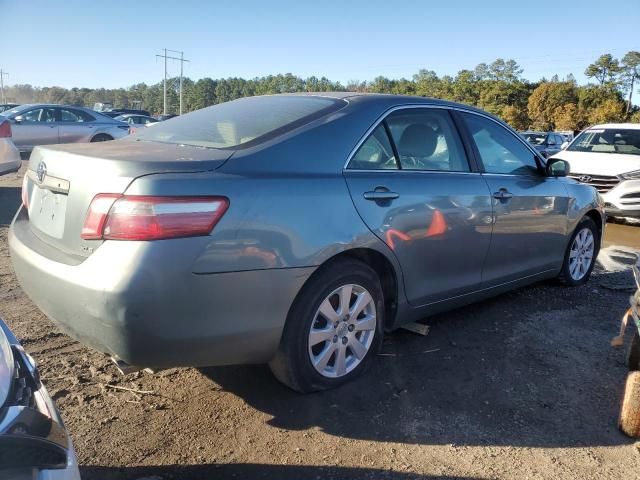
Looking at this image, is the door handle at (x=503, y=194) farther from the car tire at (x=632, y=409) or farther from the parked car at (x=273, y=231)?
the car tire at (x=632, y=409)

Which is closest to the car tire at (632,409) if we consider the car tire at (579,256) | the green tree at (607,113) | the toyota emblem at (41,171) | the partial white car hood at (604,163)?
the car tire at (579,256)

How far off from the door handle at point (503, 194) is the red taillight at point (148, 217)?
7.29 feet

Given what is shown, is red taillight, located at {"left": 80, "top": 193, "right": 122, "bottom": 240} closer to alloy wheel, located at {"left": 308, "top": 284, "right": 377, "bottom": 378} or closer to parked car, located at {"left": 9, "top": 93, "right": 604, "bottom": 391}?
parked car, located at {"left": 9, "top": 93, "right": 604, "bottom": 391}

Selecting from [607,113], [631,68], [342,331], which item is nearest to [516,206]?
[342,331]

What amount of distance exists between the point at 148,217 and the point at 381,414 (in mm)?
1559

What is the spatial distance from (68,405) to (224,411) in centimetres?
80

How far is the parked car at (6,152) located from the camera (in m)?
8.14

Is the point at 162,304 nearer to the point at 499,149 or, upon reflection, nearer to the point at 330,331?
the point at 330,331

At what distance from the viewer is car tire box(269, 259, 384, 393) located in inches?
107

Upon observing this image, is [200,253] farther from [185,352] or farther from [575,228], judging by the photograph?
[575,228]

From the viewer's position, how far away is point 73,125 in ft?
46.4

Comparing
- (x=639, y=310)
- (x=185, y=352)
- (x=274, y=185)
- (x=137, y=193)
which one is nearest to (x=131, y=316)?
(x=185, y=352)

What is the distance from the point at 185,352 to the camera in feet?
7.80

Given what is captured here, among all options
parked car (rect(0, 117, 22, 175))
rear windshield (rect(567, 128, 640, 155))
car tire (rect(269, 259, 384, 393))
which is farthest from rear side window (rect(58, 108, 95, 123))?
car tire (rect(269, 259, 384, 393))
